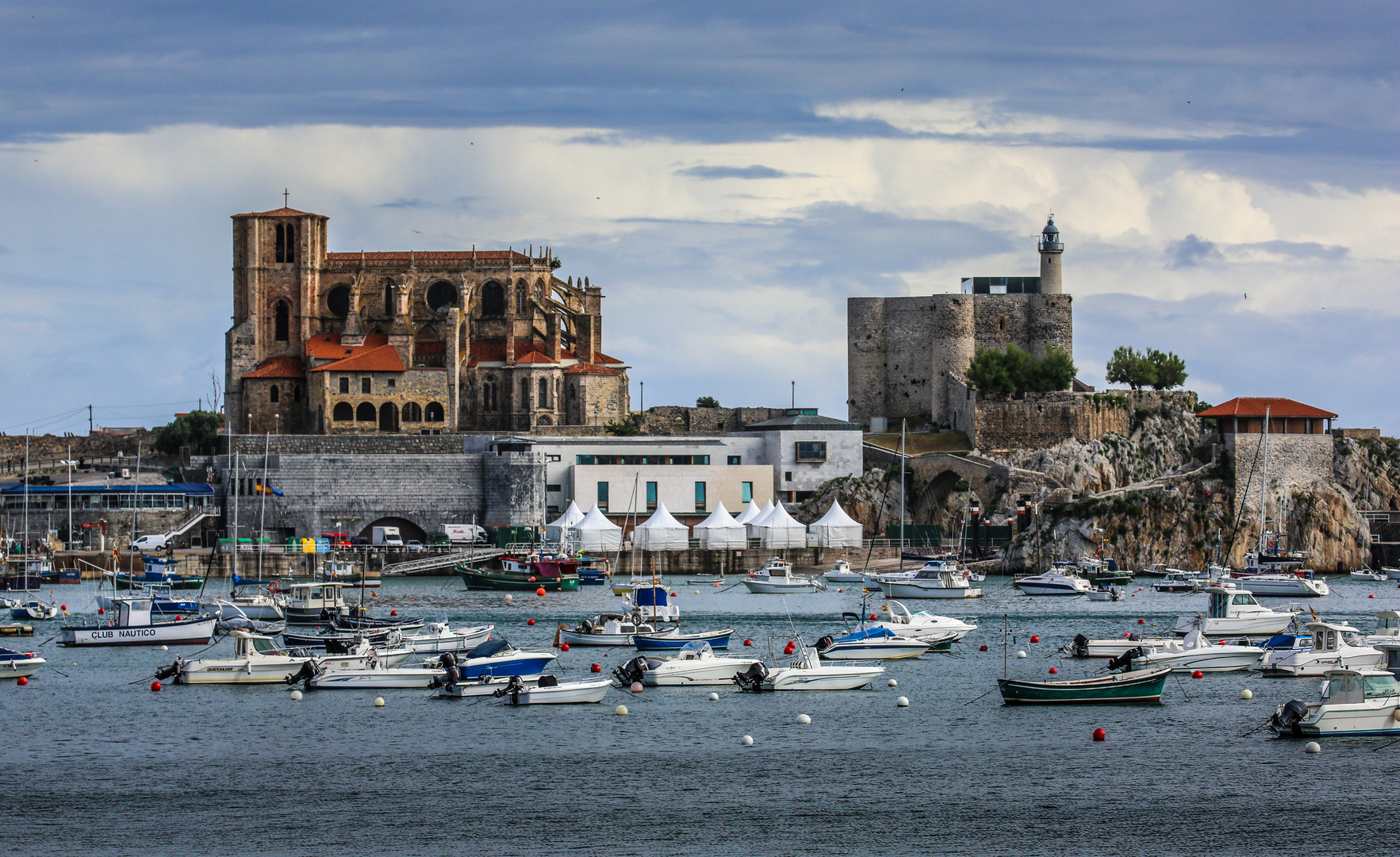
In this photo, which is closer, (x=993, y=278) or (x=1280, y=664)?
(x=1280, y=664)

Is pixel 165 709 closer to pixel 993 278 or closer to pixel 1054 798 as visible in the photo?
pixel 1054 798

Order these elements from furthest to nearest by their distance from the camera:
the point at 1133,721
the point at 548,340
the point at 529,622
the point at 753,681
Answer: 1. the point at 548,340
2. the point at 529,622
3. the point at 753,681
4. the point at 1133,721

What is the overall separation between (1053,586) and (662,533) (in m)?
22.7

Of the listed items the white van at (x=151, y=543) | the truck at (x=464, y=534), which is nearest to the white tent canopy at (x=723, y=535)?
the truck at (x=464, y=534)

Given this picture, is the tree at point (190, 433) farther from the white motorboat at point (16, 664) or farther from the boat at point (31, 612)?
the white motorboat at point (16, 664)

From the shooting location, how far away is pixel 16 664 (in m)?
49.4

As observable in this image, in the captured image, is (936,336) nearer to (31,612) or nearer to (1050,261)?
(1050,261)

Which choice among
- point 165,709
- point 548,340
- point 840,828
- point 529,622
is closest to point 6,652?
point 165,709

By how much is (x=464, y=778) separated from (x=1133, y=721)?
617 inches

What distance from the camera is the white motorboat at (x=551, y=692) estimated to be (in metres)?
42.1

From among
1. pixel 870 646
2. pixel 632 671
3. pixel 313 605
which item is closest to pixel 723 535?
pixel 313 605

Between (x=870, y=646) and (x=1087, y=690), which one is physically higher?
(x=870, y=646)

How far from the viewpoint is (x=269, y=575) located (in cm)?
8700

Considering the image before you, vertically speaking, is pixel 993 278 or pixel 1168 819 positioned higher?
pixel 993 278
